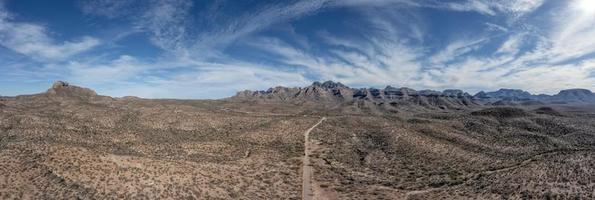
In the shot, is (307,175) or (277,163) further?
(277,163)

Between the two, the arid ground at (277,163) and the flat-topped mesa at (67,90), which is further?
the flat-topped mesa at (67,90)

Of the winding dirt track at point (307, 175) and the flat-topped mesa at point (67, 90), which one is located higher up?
the flat-topped mesa at point (67, 90)

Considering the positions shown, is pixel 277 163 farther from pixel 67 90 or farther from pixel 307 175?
pixel 67 90

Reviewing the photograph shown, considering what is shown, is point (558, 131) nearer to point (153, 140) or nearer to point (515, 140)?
point (515, 140)

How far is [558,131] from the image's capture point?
318 ft

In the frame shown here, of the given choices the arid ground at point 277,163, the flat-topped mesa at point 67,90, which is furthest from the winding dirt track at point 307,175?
the flat-topped mesa at point 67,90

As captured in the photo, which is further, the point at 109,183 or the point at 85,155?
the point at 85,155

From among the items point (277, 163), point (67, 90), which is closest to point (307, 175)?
point (277, 163)

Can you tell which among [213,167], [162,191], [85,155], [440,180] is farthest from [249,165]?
[440,180]

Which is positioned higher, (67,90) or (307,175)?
(67,90)

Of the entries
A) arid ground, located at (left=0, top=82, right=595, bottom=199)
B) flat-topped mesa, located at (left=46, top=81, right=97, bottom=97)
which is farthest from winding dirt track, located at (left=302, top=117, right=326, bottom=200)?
flat-topped mesa, located at (left=46, top=81, right=97, bottom=97)

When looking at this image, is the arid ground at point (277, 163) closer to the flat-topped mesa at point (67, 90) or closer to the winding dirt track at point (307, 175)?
the winding dirt track at point (307, 175)

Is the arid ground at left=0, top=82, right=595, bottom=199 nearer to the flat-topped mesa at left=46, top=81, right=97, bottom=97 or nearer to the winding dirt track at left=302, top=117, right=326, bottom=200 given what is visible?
the winding dirt track at left=302, top=117, right=326, bottom=200

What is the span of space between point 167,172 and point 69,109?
8394 centimetres
